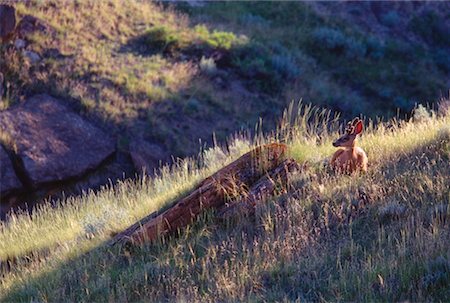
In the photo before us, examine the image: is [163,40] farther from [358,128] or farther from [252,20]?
[358,128]

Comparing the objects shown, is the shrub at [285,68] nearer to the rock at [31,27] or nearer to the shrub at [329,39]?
the shrub at [329,39]

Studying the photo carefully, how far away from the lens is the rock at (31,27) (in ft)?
63.4

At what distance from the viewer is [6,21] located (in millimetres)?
18547

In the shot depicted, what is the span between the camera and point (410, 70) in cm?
2495

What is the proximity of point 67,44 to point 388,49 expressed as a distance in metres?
12.0

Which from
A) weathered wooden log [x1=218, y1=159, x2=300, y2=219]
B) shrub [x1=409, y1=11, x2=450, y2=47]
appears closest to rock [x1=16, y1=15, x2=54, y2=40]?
weathered wooden log [x1=218, y1=159, x2=300, y2=219]

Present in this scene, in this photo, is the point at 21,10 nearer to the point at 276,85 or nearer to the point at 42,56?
the point at 42,56

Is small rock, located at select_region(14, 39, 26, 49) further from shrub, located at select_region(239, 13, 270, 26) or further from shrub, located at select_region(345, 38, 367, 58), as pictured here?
shrub, located at select_region(345, 38, 367, 58)

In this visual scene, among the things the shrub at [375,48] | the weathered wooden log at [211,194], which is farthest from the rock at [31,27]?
the weathered wooden log at [211,194]

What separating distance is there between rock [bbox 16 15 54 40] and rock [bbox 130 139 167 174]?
15.3ft

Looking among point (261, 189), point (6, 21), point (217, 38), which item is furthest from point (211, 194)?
point (217, 38)

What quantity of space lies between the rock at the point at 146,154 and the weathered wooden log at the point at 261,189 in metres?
7.77

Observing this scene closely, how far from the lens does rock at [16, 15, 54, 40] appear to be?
19328 millimetres

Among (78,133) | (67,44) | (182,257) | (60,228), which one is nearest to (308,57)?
(67,44)
